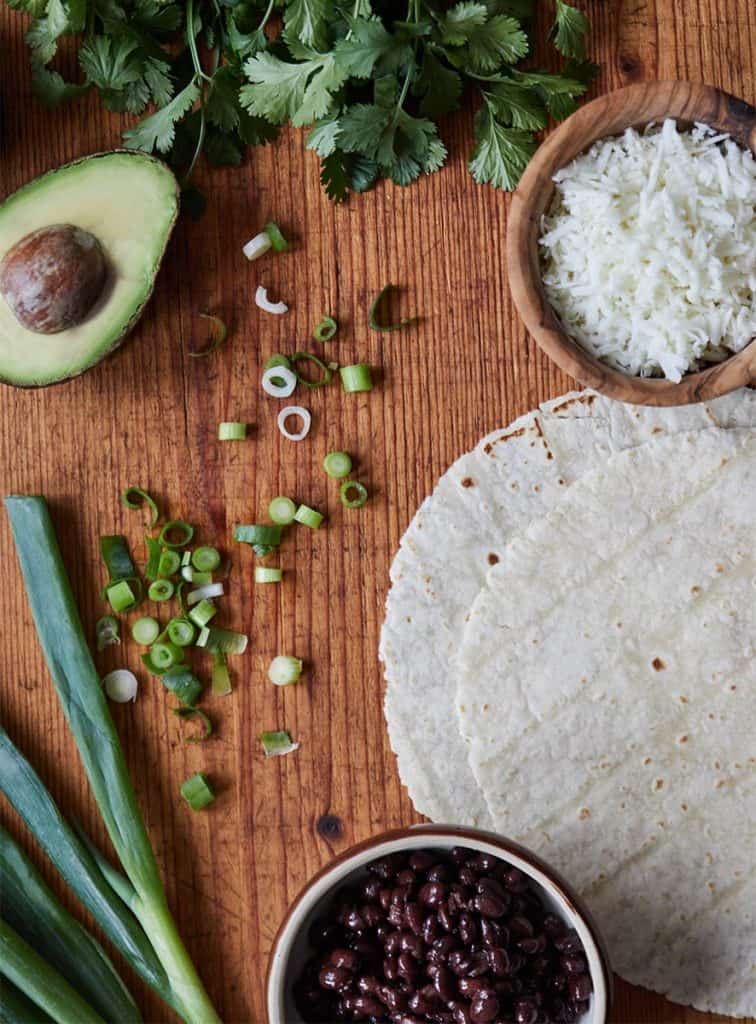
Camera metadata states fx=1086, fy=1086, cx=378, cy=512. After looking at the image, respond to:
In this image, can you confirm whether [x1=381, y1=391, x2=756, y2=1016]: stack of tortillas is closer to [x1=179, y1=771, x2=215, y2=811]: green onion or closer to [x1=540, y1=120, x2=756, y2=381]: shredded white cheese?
[x1=540, y1=120, x2=756, y2=381]: shredded white cheese

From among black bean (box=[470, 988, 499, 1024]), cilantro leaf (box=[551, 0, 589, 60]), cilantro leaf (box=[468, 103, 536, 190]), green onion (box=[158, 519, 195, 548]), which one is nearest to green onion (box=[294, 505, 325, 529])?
green onion (box=[158, 519, 195, 548])

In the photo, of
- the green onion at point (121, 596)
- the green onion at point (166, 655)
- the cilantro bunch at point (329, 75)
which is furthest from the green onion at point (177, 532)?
the cilantro bunch at point (329, 75)

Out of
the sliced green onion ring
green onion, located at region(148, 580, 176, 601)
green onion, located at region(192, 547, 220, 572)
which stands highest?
the sliced green onion ring

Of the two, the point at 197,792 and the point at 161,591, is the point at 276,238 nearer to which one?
the point at 161,591

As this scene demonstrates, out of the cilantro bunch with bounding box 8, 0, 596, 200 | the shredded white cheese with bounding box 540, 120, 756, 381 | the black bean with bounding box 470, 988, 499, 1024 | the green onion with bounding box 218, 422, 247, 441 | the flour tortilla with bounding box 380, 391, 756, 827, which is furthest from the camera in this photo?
the green onion with bounding box 218, 422, 247, 441

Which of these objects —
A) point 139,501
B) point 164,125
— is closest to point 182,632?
point 139,501

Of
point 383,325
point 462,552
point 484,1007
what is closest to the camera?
point 484,1007

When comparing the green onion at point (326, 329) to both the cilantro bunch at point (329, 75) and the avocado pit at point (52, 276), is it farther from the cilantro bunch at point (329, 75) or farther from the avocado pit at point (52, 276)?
the avocado pit at point (52, 276)
